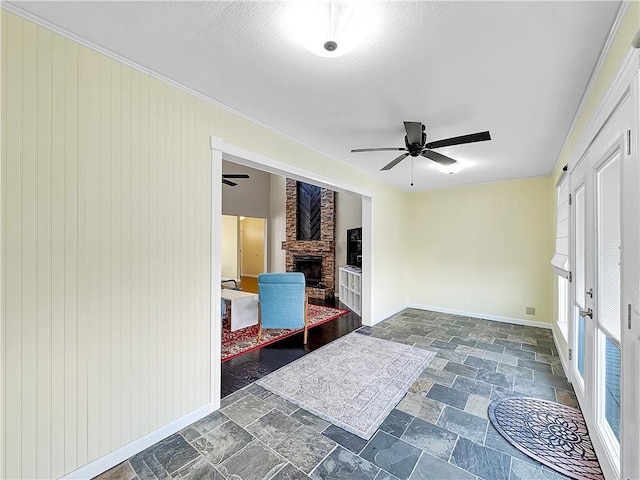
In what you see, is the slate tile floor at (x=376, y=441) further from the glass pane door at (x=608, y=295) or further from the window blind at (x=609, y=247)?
the window blind at (x=609, y=247)

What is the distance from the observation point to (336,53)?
147 centimetres

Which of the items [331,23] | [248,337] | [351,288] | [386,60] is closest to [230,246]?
[351,288]

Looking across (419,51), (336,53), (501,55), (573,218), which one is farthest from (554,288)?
(336,53)

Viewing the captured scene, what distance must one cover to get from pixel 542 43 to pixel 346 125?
4.93 ft

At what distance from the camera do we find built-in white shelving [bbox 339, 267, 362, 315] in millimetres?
5270

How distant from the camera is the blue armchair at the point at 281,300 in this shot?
3576mm

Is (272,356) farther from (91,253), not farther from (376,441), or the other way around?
(91,253)

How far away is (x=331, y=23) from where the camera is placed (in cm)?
134

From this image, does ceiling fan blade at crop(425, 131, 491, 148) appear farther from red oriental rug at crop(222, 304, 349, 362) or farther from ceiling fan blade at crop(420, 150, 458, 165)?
red oriental rug at crop(222, 304, 349, 362)

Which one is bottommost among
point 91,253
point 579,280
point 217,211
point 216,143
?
point 579,280

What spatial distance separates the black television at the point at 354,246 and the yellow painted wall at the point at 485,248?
110 cm

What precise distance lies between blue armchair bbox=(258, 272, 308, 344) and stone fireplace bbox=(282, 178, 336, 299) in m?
3.26

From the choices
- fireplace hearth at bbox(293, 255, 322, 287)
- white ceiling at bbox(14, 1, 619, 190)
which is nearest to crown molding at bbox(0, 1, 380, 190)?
white ceiling at bbox(14, 1, 619, 190)

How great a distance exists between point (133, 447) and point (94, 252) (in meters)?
1.28
